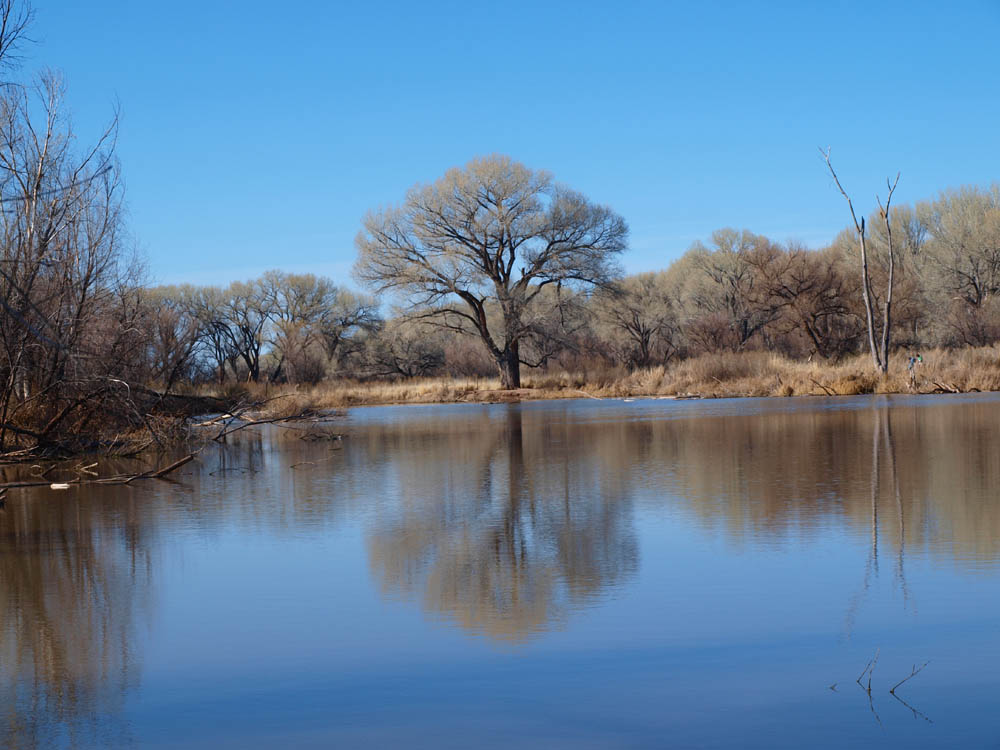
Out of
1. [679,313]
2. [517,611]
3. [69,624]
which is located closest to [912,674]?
[517,611]

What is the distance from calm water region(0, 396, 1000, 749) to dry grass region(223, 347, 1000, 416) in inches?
537

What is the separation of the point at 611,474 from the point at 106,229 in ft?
33.5

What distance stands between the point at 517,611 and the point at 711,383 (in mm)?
29234

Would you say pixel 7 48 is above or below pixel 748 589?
above

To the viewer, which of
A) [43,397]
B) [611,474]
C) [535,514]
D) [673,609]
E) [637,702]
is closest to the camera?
[637,702]

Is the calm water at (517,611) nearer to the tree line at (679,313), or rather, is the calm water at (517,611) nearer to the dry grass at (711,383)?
the dry grass at (711,383)

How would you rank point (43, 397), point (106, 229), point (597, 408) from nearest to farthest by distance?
point (43, 397)
point (106, 229)
point (597, 408)

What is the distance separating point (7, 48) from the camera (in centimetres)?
1009

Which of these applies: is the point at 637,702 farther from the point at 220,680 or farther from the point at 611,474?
the point at 611,474

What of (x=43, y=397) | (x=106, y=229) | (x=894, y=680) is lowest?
(x=894, y=680)

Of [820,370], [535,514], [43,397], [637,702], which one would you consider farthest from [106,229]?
[820,370]

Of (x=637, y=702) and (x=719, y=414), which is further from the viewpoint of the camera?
(x=719, y=414)

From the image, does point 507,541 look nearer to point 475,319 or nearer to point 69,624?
point 69,624

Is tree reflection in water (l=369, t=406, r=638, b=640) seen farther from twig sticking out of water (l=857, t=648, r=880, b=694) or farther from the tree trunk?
the tree trunk
